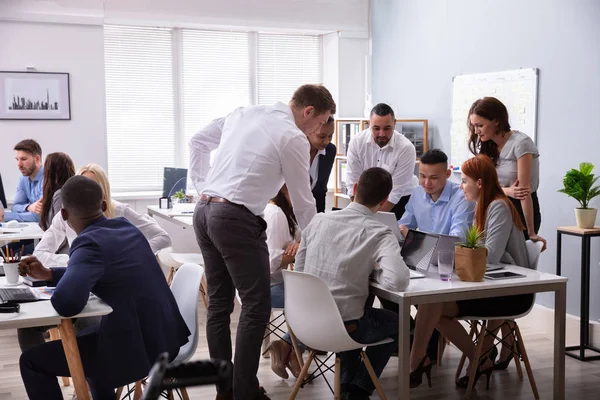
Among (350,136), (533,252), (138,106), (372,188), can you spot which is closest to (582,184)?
(533,252)

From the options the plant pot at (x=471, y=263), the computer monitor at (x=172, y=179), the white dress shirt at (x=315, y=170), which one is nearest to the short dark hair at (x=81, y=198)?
the plant pot at (x=471, y=263)

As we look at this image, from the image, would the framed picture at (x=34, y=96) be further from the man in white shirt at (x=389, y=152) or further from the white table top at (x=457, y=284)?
the white table top at (x=457, y=284)

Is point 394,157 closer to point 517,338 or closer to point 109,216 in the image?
point 517,338

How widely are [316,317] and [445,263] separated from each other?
0.66 meters

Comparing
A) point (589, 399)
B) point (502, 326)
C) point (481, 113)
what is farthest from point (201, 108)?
point (589, 399)

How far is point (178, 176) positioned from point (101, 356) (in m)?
4.25

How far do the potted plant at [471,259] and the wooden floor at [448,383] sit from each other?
2.68ft

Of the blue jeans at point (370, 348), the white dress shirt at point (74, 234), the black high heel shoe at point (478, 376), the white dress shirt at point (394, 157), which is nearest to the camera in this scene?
the blue jeans at point (370, 348)

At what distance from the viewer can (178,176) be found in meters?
6.72

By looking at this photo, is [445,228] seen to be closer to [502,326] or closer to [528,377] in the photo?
[502,326]

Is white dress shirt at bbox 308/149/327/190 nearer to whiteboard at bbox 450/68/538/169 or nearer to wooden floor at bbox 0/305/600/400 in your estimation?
wooden floor at bbox 0/305/600/400

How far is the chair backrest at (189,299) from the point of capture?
3.00 meters

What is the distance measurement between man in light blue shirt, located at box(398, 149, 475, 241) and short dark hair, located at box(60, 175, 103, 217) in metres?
1.94

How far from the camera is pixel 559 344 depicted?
3.46 m
